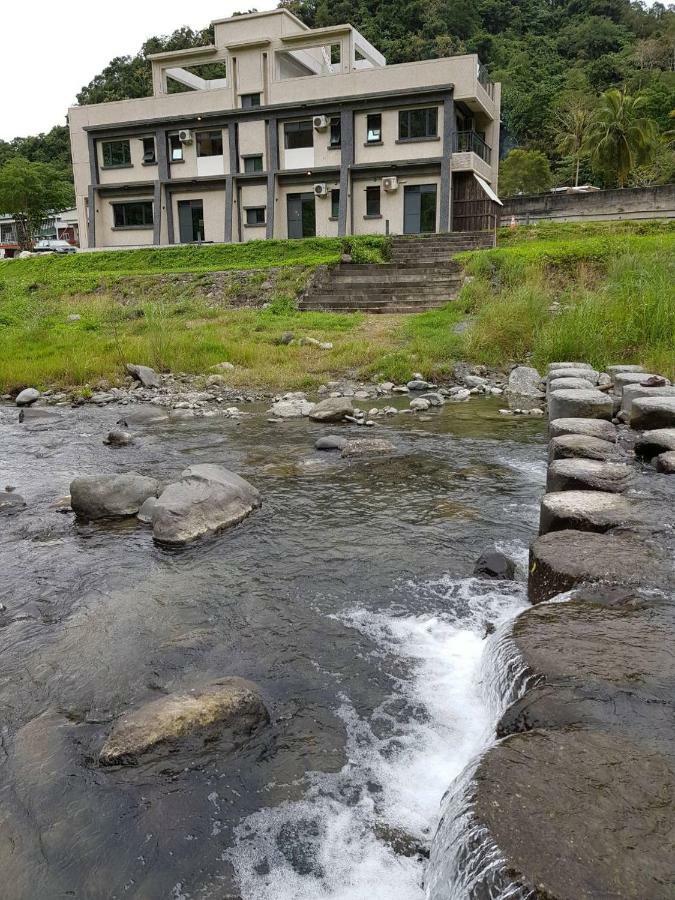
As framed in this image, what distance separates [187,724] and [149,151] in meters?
34.5

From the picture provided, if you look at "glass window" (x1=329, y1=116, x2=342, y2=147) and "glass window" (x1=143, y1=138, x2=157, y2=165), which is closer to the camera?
"glass window" (x1=329, y1=116, x2=342, y2=147)

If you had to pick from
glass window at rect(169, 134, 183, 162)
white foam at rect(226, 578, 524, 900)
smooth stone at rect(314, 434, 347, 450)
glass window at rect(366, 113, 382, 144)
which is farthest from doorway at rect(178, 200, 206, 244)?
white foam at rect(226, 578, 524, 900)

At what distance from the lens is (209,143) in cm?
3173

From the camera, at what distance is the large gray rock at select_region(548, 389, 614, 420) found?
23.8 ft

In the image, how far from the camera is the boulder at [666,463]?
5.47m

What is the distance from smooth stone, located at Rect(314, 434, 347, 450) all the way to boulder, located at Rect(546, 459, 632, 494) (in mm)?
3279

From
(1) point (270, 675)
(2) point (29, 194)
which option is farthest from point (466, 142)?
(2) point (29, 194)

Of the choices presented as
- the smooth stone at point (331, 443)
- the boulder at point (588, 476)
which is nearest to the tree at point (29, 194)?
the smooth stone at point (331, 443)

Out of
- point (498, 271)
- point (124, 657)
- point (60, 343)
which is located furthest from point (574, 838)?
point (498, 271)

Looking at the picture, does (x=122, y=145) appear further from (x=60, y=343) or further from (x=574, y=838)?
(x=574, y=838)

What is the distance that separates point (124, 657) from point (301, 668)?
1005 millimetres

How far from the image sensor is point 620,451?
19.4 ft

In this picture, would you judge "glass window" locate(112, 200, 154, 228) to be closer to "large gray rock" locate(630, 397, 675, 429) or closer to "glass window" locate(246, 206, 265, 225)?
"glass window" locate(246, 206, 265, 225)

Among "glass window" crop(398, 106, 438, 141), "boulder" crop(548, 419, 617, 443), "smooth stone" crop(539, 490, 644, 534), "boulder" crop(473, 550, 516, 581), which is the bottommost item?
"boulder" crop(473, 550, 516, 581)
